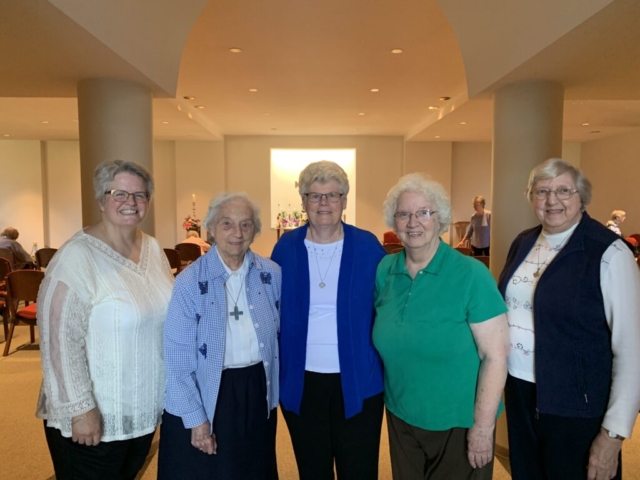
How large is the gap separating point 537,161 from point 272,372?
297 centimetres

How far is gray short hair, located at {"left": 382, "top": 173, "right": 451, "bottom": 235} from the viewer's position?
1731 millimetres

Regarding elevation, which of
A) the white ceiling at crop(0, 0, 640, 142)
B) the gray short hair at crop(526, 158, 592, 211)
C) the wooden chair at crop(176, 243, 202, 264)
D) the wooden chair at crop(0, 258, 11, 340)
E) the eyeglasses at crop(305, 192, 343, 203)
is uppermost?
the white ceiling at crop(0, 0, 640, 142)

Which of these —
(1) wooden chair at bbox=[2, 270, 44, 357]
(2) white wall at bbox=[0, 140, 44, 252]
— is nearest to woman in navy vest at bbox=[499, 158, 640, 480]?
(1) wooden chair at bbox=[2, 270, 44, 357]

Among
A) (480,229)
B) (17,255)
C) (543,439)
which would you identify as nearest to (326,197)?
(543,439)

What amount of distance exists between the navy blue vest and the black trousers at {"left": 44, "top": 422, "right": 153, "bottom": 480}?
1.62 meters

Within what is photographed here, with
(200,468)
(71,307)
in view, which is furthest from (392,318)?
(71,307)

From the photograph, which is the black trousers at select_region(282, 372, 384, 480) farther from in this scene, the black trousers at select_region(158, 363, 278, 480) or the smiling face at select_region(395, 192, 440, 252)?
the smiling face at select_region(395, 192, 440, 252)

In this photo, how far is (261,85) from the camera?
6531 millimetres

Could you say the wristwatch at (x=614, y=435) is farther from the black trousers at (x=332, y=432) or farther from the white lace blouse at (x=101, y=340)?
the white lace blouse at (x=101, y=340)

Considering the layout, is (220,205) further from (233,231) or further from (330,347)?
(330,347)

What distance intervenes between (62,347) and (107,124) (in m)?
2.55

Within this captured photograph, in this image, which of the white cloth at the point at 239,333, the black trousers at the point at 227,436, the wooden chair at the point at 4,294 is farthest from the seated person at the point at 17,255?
the white cloth at the point at 239,333

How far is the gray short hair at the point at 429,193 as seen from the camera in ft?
5.68

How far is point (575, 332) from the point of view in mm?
1662
